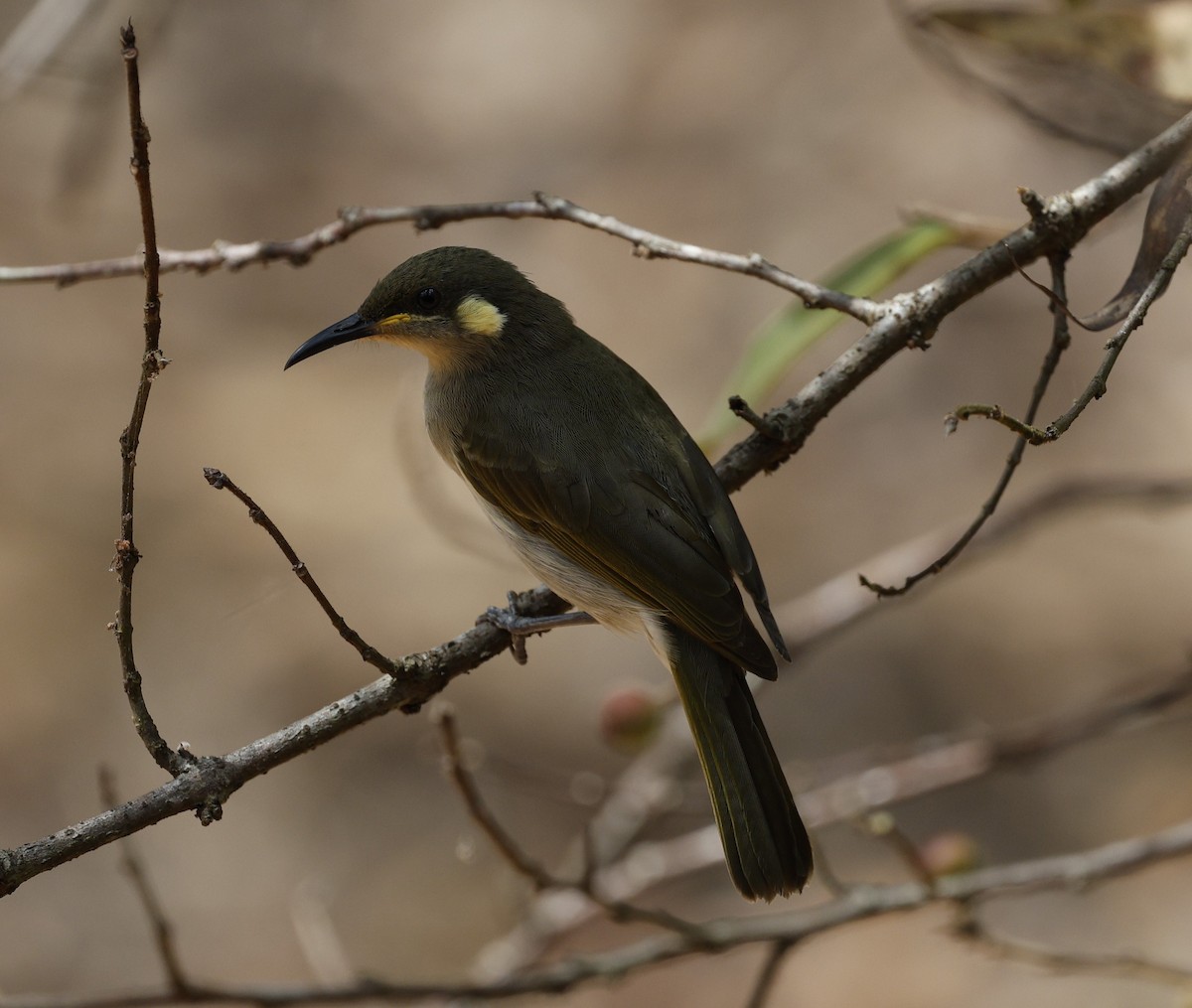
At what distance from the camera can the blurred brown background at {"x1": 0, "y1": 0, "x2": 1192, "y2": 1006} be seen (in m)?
5.70

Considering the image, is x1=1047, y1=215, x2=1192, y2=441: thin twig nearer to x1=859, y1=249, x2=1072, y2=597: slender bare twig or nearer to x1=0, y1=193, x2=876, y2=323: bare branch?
x1=859, y1=249, x2=1072, y2=597: slender bare twig

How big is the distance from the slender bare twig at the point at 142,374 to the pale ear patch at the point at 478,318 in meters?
1.60

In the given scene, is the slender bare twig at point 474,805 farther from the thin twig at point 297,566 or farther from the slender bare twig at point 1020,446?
the slender bare twig at point 1020,446

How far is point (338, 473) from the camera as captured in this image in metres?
6.62

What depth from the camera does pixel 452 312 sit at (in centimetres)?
361

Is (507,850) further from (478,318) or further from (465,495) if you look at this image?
(465,495)

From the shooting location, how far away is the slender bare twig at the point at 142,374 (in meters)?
1.92

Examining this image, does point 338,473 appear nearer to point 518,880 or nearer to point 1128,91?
point 518,880

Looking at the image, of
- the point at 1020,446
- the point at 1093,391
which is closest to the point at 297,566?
the point at 1093,391

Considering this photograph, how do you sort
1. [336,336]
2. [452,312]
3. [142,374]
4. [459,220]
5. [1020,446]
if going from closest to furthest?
[142,374] < [1020,446] < [459,220] < [336,336] < [452,312]

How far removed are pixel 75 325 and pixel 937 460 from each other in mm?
4634

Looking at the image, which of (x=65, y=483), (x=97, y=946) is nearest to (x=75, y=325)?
(x=65, y=483)

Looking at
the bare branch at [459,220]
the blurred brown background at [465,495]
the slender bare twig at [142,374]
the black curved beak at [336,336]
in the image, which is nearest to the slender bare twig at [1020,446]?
the bare branch at [459,220]

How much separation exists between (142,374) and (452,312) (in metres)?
1.67
